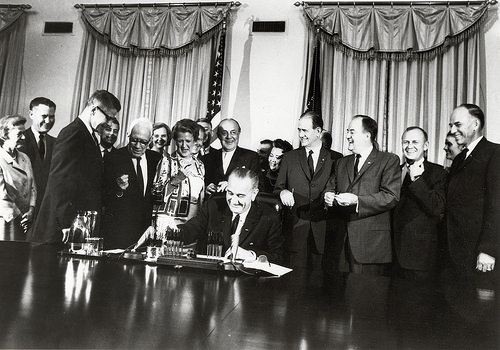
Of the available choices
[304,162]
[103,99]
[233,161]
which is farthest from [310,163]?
[103,99]

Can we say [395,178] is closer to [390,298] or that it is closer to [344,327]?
[390,298]

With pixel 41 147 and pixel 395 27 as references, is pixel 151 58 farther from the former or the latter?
pixel 395 27

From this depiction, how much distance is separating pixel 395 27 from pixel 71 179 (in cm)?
360

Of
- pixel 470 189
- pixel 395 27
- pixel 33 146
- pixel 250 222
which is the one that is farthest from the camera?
pixel 395 27

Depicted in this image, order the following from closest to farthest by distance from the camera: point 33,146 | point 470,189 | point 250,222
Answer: point 250,222 < point 470,189 < point 33,146

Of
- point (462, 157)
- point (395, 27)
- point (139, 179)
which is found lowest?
point (139, 179)

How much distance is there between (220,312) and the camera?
113 centimetres

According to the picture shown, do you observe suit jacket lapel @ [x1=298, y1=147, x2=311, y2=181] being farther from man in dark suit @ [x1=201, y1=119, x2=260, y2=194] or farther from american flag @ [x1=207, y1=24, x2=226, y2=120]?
american flag @ [x1=207, y1=24, x2=226, y2=120]

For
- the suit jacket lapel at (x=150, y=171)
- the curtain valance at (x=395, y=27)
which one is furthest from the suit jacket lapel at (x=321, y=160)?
the curtain valance at (x=395, y=27)

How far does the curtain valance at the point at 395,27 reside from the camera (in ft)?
15.4

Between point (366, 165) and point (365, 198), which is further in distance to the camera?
point (366, 165)

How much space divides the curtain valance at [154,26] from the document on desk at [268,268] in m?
3.90

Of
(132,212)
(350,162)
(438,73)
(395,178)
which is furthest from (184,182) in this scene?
(438,73)

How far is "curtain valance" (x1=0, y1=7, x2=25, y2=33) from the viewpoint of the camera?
5.58 m
